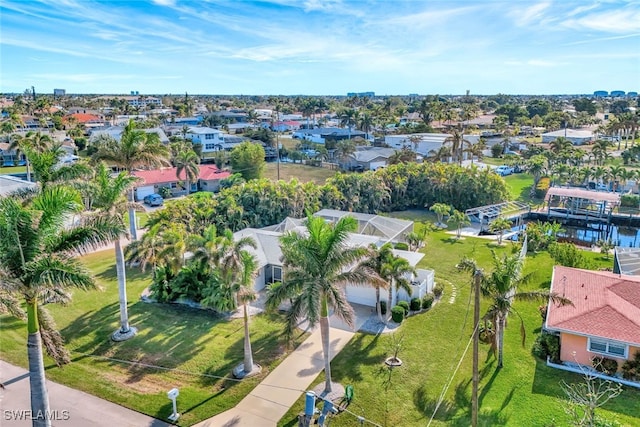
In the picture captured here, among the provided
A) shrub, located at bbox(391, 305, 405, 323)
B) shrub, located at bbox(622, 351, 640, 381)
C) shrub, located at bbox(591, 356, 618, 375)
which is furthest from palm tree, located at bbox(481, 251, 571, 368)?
shrub, located at bbox(391, 305, 405, 323)

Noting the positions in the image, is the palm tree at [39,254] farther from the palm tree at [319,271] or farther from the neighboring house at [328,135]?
the neighboring house at [328,135]

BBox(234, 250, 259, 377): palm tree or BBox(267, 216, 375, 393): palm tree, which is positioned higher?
BBox(267, 216, 375, 393): palm tree

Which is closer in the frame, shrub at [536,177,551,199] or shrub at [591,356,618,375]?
shrub at [591,356,618,375]

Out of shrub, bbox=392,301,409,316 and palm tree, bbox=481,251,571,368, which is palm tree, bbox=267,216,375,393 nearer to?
palm tree, bbox=481,251,571,368

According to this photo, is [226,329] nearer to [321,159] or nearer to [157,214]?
[157,214]

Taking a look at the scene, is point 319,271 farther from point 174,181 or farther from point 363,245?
point 174,181

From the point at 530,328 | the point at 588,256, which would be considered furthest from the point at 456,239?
the point at 530,328
